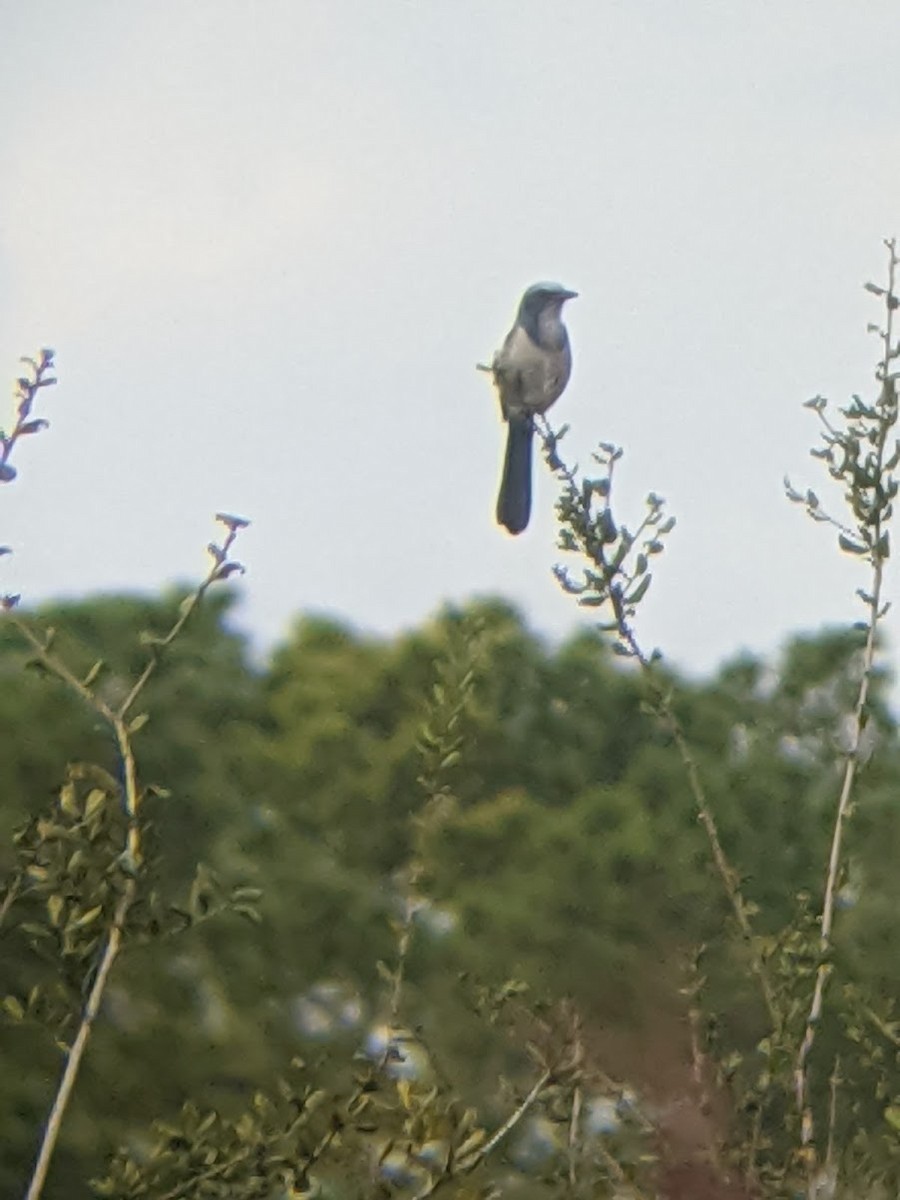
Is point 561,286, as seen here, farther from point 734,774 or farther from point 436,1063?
point 734,774

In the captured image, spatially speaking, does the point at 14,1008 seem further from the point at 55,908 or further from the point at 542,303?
the point at 542,303

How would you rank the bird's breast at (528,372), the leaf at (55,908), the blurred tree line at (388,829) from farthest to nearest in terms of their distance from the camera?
the blurred tree line at (388,829) → the bird's breast at (528,372) → the leaf at (55,908)

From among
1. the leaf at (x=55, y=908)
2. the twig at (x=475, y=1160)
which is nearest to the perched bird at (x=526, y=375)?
the leaf at (x=55, y=908)

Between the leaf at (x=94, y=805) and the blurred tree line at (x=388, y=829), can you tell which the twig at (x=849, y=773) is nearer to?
the leaf at (x=94, y=805)

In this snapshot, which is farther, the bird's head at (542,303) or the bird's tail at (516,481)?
the bird's head at (542,303)

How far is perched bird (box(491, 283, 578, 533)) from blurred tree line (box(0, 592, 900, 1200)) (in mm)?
5167

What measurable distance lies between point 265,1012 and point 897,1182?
434 inches

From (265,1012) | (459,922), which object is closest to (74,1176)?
(265,1012)

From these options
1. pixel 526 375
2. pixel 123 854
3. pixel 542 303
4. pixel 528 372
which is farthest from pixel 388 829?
pixel 123 854

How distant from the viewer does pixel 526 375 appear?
22.4 feet

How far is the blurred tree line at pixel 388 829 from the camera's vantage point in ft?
45.6

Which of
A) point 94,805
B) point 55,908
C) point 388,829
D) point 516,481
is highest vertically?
point 388,829

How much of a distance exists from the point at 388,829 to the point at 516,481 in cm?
1082

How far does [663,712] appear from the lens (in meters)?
4.02
